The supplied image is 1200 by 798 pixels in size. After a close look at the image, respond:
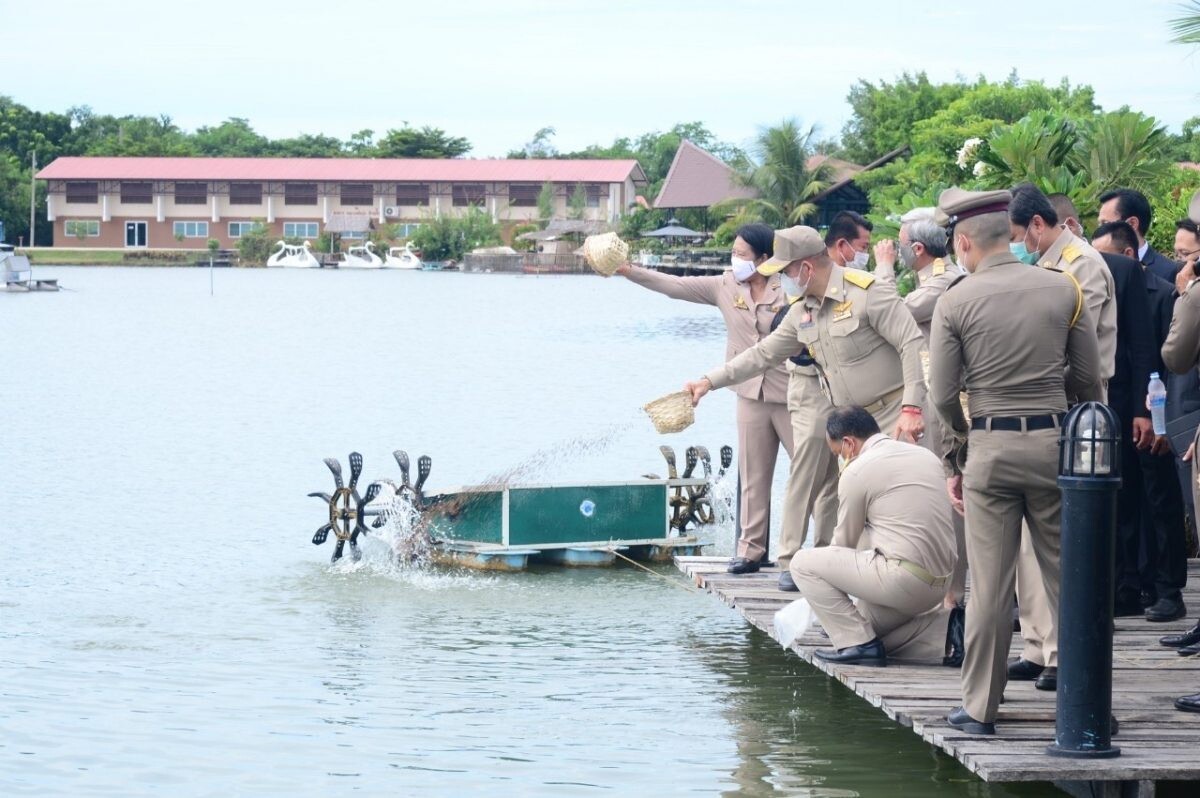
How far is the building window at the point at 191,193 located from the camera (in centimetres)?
10275

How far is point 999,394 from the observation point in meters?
5.94

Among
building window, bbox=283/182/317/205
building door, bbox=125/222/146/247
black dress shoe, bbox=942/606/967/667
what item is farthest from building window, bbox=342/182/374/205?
black dress shoe, bbox=942/606/967/667

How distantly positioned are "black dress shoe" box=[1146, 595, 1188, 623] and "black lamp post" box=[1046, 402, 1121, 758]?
226 cm

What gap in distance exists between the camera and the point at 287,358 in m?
41.0

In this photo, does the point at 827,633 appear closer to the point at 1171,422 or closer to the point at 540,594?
the point at 1171,422

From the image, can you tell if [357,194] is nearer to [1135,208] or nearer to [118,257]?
[118,257]

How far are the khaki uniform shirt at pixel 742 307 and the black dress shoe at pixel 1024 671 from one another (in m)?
2.66

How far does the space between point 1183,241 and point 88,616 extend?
26.4ft

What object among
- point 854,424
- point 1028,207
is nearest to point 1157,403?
point 1028,207

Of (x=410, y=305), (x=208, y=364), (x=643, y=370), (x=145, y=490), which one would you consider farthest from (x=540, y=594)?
(x=410, y=305)

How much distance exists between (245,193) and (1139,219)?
9927 centimetres

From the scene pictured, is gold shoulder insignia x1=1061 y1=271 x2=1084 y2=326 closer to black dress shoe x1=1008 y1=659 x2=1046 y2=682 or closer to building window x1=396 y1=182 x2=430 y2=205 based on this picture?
black dress shoe x1=1008 y1=659 x2=1046 y2=682

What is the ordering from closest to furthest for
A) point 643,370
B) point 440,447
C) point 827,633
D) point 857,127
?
point 827,633, point 440,447, point 643,370, point 857,127

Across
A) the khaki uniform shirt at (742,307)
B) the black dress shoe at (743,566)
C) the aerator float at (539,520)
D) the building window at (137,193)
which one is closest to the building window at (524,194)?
the building window at (137,193)
